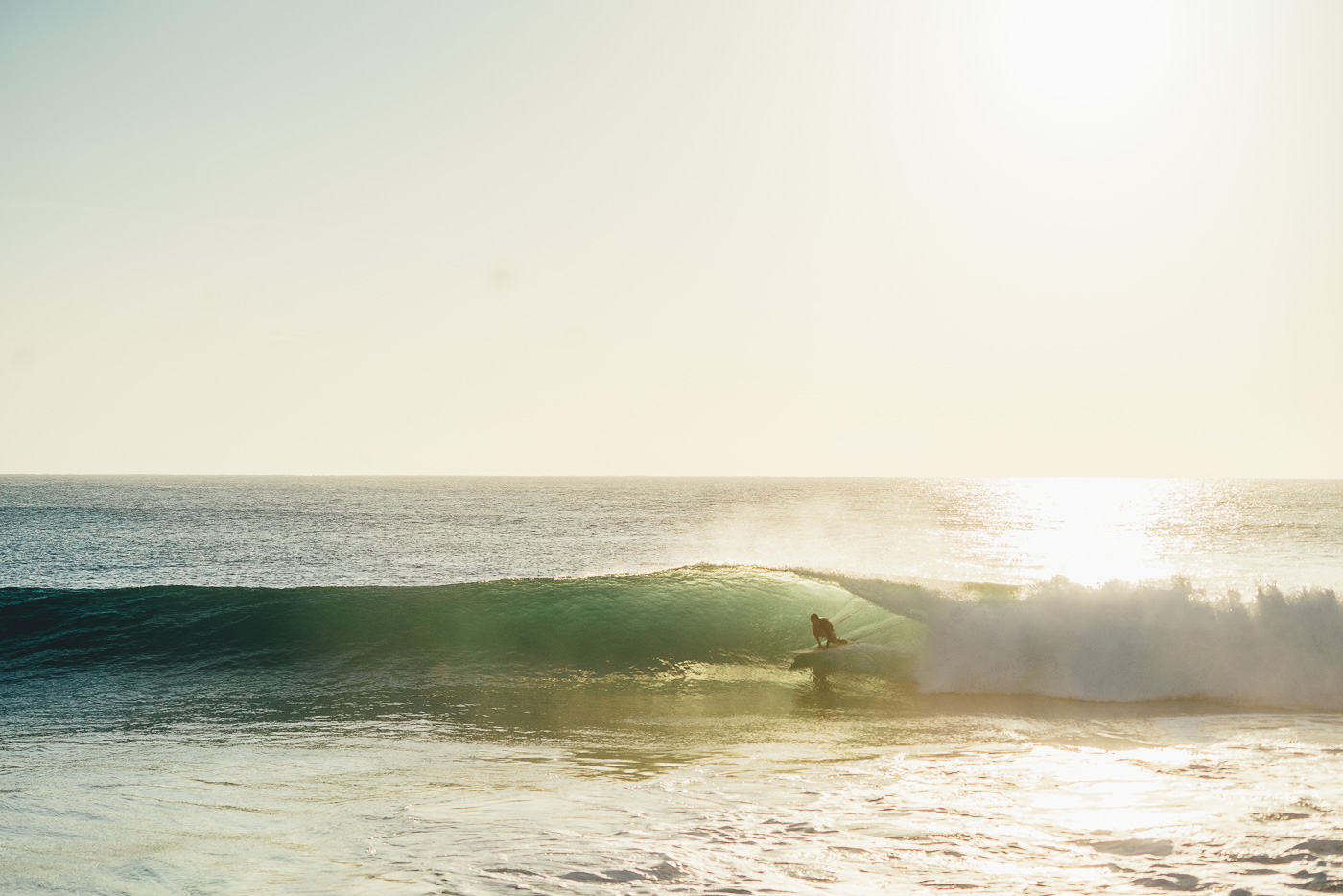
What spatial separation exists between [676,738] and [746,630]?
6.54 m

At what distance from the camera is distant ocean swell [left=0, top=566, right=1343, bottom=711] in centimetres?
1409

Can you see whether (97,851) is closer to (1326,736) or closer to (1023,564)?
(1326,736)

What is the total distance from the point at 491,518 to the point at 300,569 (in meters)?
36.2

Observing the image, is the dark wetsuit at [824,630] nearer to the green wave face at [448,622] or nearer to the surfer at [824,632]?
the surfer at [824,632]

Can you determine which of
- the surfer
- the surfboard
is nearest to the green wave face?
the surfboard

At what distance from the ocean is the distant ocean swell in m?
0.07

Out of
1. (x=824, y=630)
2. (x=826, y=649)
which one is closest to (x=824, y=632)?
(x=824, y=630)

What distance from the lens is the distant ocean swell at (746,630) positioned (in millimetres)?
14094

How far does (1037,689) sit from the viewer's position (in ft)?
46.3

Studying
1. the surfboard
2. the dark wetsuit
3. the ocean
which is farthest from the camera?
the dark wetsuit

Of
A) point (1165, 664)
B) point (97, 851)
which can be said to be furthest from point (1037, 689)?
point (97, 851)

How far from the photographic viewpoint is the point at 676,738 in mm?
10844

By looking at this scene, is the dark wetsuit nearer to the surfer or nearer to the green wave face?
the surfer

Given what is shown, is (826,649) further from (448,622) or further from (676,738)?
(448,622)
